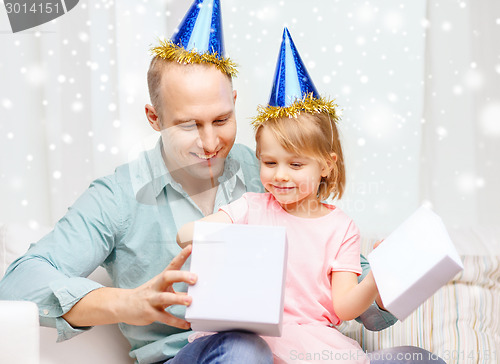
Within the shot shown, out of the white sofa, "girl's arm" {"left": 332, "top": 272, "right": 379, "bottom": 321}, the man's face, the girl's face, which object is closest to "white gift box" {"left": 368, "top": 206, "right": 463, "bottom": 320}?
"girl's arm" {"left": 332, "top": 272, "right": 379, "bottom": 321}

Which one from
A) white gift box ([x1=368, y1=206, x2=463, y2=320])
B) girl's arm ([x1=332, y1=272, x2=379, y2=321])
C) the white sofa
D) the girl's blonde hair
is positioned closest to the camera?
white gift box ([x1=368, y1=206, x2=463, y2=320])

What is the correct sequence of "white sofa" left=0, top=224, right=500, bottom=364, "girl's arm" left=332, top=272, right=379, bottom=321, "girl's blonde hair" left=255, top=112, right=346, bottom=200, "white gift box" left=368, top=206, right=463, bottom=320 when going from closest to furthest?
"white gift box" left=368, top=206, right=463, bottom=320, "girl's arm" left=332, top=272, right=379, bottom=321, "girl's blonde hair" left=255, top=112, right=346, bottom=200, "white sofa" left=0, top=224, right=500, bottom=364

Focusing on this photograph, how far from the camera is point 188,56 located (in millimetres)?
1023

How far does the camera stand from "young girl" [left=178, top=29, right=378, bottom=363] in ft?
3.02

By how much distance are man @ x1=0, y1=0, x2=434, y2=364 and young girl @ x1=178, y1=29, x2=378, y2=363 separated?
0.09 m

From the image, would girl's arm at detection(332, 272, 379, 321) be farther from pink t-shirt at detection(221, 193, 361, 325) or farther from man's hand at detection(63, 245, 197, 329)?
man's hand at detection(63, 245, 197, 329)

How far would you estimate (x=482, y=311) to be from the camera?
1.30 m

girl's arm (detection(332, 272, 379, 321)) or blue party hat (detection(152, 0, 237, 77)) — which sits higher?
blue party hat (detection(152, 0, 237, 77))

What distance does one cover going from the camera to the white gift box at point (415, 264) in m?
0.77

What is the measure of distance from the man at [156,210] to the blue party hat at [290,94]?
3.1 inches

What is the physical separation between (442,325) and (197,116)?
744 mm

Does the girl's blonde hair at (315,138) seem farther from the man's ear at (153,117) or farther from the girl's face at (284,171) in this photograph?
the man's ear at (153,117)

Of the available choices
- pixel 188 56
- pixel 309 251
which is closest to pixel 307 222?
pixel 309 251

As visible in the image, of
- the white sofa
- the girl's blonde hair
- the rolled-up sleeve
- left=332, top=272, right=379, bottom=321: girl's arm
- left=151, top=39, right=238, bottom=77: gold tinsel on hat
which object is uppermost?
left=151, top=39, right=238, bottom=77: gold tinsel on hat
